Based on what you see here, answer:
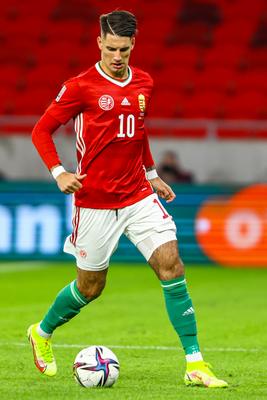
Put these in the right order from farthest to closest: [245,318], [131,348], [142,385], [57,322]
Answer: [245,318], [131,348], [57,322], [142,385]

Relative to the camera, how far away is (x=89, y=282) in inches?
278

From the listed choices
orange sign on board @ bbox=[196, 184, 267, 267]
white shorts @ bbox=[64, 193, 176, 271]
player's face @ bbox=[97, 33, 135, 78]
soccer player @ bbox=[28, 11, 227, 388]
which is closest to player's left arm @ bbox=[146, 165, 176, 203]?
soccer player @ bbox=[28, 11, 227, 388]

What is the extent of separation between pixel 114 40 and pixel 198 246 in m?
9.24

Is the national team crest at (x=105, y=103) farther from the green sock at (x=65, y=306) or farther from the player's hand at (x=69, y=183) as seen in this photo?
the green sock at (x=65, y=306)

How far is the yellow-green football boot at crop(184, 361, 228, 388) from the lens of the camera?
660 cm

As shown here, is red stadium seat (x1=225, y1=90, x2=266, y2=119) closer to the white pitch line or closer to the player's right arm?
the white pitch line

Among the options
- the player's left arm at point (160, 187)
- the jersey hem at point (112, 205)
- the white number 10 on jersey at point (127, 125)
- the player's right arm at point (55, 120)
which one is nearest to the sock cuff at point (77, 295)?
the jersey hem at point (112, 205)

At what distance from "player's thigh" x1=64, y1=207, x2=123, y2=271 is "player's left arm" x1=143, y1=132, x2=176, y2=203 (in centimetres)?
49

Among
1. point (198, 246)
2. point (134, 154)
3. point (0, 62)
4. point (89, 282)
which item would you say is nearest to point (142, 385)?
point (89, 282)

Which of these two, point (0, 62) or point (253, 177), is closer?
point (253, 177)

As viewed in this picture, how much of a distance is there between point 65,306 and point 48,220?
29.0 feet

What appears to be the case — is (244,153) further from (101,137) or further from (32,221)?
(101,137)

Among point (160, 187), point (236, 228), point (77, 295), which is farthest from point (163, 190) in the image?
point (236, 228)

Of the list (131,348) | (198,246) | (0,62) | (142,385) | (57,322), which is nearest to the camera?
(142,385)
